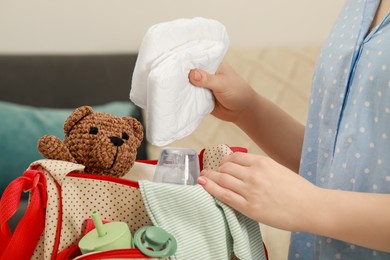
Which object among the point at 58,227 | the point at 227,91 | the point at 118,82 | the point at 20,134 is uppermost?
the point at 227,91

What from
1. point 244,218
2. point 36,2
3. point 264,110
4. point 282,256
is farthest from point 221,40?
point 36,2

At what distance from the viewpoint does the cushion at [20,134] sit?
1543 mm

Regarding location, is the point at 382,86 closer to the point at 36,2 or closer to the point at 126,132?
the point at 126,132

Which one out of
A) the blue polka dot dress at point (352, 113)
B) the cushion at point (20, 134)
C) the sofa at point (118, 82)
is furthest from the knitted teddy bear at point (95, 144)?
the sofa at point (118, 82)

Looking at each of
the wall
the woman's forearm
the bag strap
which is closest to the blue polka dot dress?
the woman's forearm

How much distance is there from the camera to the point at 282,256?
1.27 metres

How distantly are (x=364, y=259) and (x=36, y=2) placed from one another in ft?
5.04

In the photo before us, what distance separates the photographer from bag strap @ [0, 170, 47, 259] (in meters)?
0.53

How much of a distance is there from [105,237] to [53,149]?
0.13 metres

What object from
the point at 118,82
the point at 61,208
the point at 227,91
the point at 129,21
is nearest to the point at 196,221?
the point at 61,208

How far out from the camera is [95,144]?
0.60 m

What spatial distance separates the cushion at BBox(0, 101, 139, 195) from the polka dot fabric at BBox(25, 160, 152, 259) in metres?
0.99

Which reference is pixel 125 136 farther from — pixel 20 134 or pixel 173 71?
pixel 20 134

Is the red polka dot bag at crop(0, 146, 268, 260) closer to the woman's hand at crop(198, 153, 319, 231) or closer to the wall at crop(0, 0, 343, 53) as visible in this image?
the woman's hand at crop(198, 153, 319, 231)
